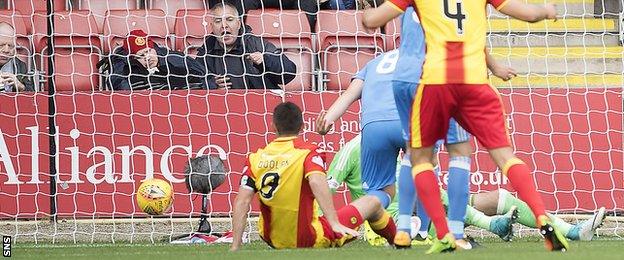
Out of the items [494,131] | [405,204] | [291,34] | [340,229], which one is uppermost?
[291,34]

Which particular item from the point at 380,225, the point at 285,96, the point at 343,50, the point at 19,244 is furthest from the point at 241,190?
the point at 343,50

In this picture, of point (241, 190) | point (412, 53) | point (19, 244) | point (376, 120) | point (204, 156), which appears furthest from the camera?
point (204, 156)

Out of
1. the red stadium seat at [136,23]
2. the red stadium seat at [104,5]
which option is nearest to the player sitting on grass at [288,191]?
the red stadium seat at [136,23]

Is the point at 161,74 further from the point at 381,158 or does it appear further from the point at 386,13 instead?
the point at 386,13

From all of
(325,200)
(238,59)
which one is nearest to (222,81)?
(238,59)

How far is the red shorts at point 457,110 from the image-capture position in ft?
25.7

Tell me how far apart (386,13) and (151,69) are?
531cm

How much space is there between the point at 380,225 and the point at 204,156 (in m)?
2.91

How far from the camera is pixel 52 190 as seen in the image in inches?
494

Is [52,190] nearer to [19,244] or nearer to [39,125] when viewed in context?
[39,125]

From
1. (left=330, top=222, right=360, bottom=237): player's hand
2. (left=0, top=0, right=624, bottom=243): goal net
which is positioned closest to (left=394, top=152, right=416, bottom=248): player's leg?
(left=330, top=222, right=360, bottom=237): player's hand

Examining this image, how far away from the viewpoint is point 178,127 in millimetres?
12750

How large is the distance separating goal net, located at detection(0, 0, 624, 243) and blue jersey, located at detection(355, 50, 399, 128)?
2963 mm

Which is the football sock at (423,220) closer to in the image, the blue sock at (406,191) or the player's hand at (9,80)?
the blue sock at (406,191)
